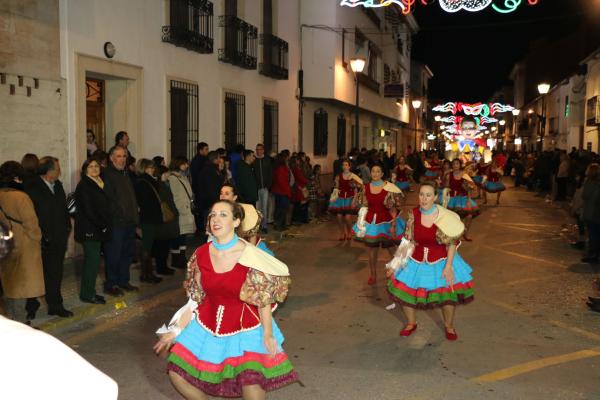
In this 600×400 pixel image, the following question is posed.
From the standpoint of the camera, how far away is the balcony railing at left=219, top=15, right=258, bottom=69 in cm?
1627

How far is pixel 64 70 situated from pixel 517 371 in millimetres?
8094

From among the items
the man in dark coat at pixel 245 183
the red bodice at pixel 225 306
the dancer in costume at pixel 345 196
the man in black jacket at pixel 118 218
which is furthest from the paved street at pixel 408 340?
the dancer in costume at pixel 345 196

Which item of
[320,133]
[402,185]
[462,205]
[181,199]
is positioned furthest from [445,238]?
[320,133]

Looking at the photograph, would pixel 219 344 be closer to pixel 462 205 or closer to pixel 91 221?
pixel 91 221

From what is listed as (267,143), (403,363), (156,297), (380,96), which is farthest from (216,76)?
(380,96)

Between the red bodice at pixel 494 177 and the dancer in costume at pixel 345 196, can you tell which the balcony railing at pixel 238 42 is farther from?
the red bodice at pixel 494 177

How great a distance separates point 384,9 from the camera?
3328 cm

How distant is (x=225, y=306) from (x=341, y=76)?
19123 mm

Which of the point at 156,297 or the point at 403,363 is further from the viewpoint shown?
the point at 156,297

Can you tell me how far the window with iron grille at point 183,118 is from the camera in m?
14.3

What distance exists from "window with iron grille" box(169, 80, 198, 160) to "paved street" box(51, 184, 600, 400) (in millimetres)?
4092

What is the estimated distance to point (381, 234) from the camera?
10344 mm

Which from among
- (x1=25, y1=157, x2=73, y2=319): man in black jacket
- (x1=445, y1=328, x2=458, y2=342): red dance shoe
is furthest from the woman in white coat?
(x1=445, y1=328, x2=458, y2=342): red dance shoe

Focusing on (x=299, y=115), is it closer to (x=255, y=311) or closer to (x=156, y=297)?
(x=156, y=297)
